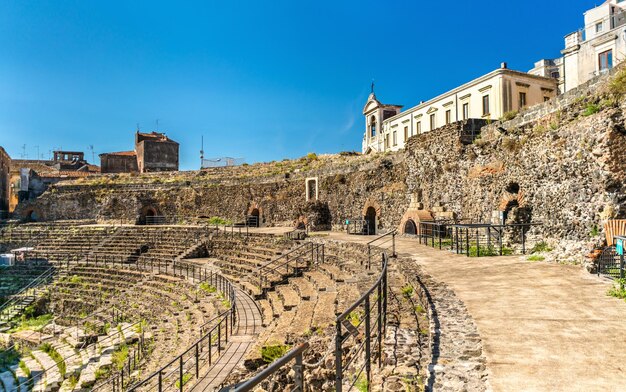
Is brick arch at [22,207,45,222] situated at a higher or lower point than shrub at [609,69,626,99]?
lower

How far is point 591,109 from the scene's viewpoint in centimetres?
973

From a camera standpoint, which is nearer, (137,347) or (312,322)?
(312,322)

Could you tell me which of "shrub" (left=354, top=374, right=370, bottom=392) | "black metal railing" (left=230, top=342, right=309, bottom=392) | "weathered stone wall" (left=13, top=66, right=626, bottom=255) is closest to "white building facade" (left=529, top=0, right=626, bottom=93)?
"weathered stone wall" (left=13, top=66, right=626, bottom=255)

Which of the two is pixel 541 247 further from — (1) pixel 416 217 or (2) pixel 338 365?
(2) pixel 338 365

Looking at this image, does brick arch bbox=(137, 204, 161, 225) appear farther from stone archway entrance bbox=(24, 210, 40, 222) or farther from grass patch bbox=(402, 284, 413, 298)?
grass patch bbox=(402, 284, 413, 298)

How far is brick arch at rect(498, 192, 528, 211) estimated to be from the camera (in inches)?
479

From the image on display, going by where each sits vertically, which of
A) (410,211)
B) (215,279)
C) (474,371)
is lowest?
(215,279)

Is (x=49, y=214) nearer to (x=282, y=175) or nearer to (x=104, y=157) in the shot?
(x=104, y=157)

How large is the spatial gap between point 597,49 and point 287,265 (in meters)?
25.2

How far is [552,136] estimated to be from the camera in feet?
36.2

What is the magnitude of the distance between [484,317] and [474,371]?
1.81 metres

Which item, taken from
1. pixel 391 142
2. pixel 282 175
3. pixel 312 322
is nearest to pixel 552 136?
pixel 312 322

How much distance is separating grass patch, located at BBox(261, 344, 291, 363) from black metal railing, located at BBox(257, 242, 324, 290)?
5781 mm

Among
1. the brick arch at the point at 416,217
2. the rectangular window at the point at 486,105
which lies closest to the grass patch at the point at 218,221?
the brick arch at the point at 416,217
